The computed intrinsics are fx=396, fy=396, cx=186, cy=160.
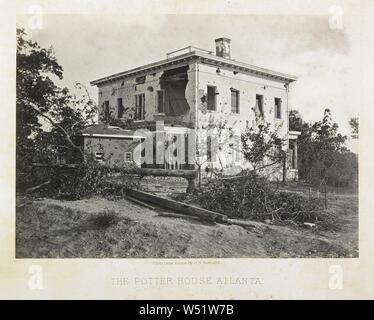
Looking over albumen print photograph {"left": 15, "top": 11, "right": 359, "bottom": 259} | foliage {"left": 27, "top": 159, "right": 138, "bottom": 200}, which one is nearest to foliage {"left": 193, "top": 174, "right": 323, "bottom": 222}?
albumen print photograph {"left": 15, "top": 11, "right": 359, "bottom": 259}

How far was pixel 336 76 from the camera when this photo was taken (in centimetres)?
720

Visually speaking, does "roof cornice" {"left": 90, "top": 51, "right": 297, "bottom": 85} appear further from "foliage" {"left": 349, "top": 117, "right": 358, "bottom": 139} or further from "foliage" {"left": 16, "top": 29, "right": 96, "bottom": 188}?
"foliage" {"left": 349, "top": 117, "right": 358, "bottom": 139}

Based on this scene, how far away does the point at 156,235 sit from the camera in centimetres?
672

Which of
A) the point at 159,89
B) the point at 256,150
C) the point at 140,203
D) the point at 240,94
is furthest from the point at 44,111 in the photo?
the point at 240,94

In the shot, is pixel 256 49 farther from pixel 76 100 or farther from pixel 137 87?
pixel 137 87

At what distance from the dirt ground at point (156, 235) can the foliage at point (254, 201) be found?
1.17 ft

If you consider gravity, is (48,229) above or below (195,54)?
below

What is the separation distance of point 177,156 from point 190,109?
2.39 meters

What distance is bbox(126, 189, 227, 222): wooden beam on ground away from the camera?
715 cm

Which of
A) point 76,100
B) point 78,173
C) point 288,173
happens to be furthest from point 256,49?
point 78,173

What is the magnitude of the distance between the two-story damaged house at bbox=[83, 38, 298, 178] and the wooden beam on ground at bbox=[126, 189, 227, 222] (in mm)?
692

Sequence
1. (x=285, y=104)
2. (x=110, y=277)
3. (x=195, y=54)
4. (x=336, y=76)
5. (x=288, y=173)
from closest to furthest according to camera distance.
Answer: (x=110, y=277)
(x=336, y=76)
(x=288, y=173)
(x=195, y=54)
(x=285, y=104)

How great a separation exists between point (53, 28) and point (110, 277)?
4.32 metres

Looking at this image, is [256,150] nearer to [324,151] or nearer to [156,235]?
[324,151]
